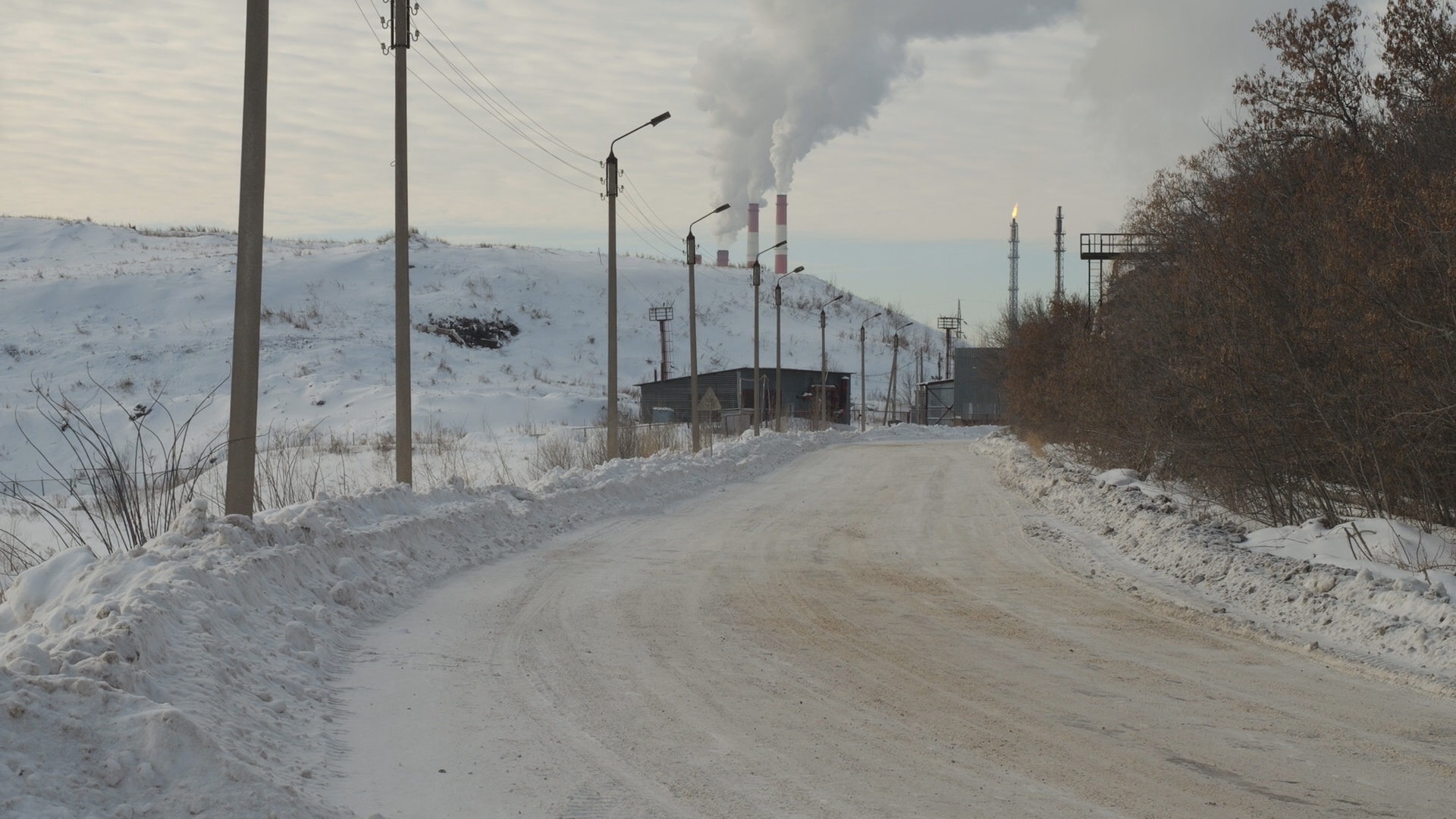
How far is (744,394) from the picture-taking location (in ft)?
273

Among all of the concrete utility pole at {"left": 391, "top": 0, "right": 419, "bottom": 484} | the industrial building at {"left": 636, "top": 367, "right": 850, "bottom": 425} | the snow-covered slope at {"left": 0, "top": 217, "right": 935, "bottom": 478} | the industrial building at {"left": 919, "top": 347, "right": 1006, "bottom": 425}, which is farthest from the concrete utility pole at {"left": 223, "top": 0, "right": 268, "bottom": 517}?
the industrial building at {"left": 919, "top": 347, "right": 1006, "bottom": 425}

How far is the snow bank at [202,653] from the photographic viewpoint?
4.84 m

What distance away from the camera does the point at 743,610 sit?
409 inches

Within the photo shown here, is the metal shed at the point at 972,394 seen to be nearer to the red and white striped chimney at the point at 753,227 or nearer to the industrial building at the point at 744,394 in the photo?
the industrial building at the point at 744,394

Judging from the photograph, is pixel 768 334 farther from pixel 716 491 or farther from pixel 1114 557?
pixel 1114 557

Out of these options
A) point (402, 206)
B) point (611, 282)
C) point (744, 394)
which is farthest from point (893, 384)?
point (402, 206)

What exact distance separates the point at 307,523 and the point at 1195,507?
13.5m

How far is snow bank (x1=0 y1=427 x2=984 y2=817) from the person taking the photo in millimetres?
4836

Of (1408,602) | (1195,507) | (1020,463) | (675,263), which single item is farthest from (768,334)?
(1408,602)

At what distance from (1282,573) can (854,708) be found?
592cm

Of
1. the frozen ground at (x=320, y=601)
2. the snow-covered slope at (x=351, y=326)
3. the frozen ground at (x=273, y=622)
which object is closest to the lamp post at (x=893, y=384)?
the snow-covered slope at (x=351, y=326)

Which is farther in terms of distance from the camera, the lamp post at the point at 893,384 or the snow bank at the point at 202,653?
the lamp post at the point at 893,384

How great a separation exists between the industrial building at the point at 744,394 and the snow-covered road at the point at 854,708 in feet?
182

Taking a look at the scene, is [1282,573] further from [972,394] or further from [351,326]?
[351,326]
